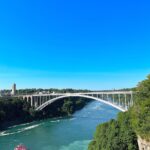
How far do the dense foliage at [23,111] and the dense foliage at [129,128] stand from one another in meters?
19.9

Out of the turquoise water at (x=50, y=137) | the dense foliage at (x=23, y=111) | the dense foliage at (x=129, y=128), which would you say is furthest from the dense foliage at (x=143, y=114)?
the dense foliage at (x=23, y=111)

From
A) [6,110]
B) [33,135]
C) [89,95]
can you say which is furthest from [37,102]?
[33,135]

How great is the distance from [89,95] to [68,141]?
14000 mm

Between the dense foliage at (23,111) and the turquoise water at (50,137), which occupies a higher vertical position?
the dense foliage at (23,111)

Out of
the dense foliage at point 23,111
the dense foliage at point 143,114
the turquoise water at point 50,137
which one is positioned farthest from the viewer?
the dense foliage at point 23,111

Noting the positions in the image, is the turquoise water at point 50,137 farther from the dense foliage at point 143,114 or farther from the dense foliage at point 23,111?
the dense foliage at point 143,114

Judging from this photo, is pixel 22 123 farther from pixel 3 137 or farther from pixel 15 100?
pixel 3 137

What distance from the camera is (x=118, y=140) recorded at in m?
16.9

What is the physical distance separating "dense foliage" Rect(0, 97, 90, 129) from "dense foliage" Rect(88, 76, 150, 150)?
19862 millimetres

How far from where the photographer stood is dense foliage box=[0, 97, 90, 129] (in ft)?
128

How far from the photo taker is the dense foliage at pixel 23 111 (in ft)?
128

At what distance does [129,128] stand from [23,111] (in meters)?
27.8

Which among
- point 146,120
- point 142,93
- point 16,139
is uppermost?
point 142,93

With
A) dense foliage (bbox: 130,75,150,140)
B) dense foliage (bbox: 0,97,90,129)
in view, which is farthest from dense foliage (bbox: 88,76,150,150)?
dense foliage (bbox: 0,97,90,129)
